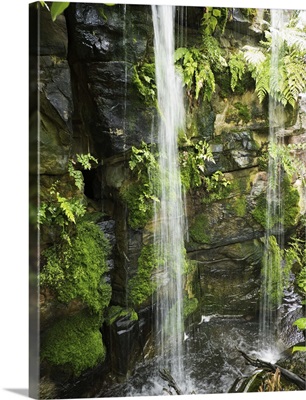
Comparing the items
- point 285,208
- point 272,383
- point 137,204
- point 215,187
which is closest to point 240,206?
point 215,187

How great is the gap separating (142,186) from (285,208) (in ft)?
4.27

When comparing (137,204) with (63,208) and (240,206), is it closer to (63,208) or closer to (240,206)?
(63,208)

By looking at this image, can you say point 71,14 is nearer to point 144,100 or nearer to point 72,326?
point 144,100

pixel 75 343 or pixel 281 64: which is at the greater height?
pixel 281 64

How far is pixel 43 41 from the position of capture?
11.4 ft

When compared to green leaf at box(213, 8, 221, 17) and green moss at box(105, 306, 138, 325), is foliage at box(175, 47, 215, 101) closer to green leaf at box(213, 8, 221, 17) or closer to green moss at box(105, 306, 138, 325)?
green leaf at box(213, 8, 221, 17)

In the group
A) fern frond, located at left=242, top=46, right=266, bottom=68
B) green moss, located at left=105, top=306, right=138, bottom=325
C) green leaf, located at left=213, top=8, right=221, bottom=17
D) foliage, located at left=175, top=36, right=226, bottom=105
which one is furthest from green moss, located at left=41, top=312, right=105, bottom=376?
green leaf, located at left=213, top=8, right=221, bottom=17

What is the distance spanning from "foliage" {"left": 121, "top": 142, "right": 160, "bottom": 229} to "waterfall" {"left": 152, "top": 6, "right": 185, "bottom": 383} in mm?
72

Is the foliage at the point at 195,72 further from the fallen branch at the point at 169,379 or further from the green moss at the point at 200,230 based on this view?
the fallen branch at the point at 169,379

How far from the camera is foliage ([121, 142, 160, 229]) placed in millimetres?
3914

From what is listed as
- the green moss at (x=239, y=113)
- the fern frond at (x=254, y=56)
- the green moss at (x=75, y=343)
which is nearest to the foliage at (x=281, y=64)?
the fern frond at (x=254, y=56)

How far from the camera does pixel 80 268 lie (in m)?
3.77

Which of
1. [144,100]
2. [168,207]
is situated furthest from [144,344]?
[144,100]

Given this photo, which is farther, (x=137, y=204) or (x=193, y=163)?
(x=193, y=163)
